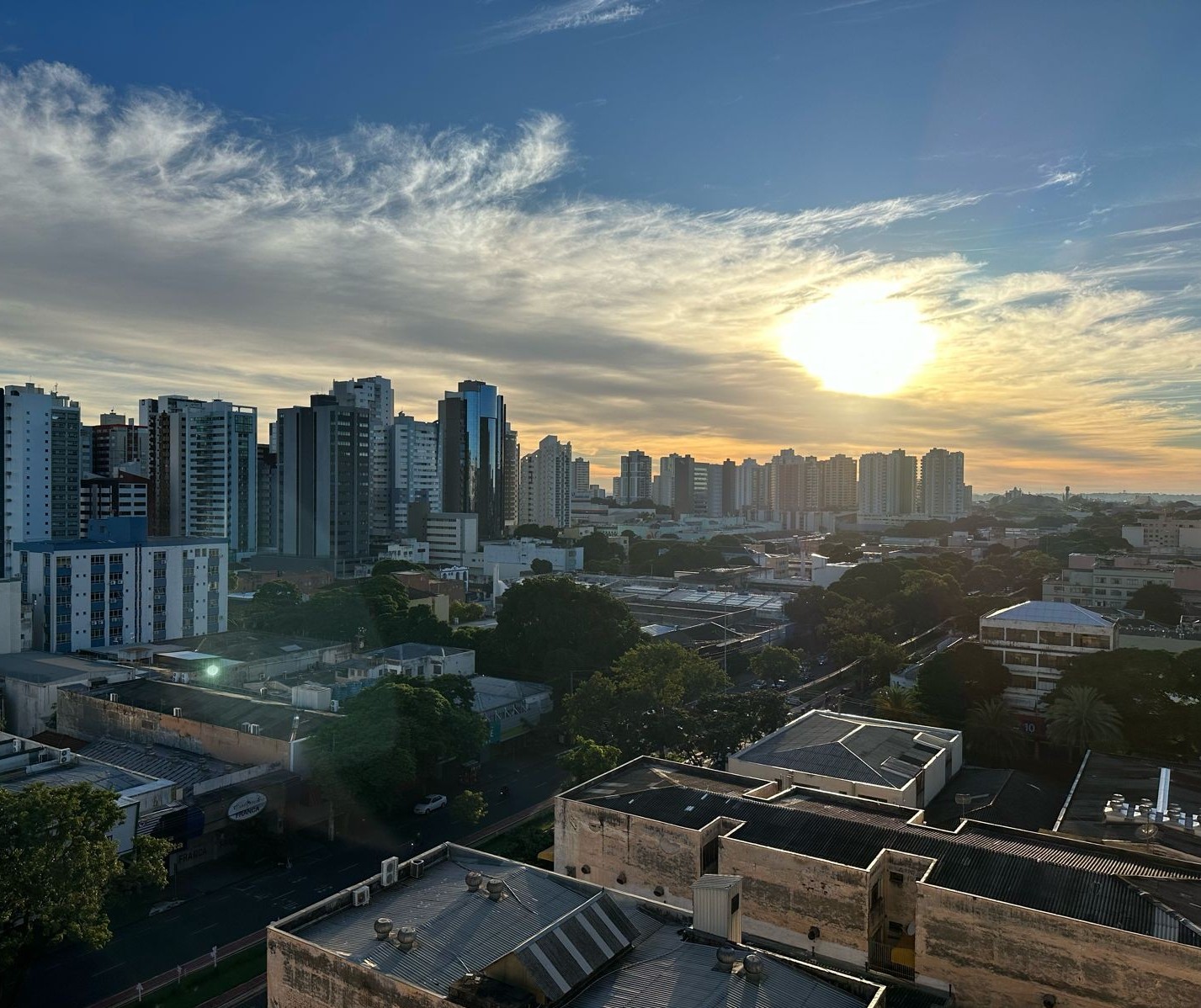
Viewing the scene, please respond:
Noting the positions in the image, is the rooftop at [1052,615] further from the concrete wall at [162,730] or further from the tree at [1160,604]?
the concrete wall at [162,730]

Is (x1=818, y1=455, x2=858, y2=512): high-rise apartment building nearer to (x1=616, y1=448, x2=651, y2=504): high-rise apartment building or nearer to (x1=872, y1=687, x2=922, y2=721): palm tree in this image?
(x1=616, y1=448, x2=651, y2=504): high-rise apartment building

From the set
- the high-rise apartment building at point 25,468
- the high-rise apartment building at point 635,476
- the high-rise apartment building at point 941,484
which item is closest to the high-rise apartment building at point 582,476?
the high-rise apartment building at point 635,476

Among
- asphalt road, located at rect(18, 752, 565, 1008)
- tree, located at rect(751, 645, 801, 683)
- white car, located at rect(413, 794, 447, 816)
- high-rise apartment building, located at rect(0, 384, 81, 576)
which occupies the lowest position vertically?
asphalt road, located at rect(18, 752, 565, 1008)

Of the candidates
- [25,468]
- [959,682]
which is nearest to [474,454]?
[25,468]

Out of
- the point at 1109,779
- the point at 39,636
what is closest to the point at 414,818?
the point at 1109,779

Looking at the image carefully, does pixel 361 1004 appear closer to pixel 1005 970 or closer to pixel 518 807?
pixel 1005 970

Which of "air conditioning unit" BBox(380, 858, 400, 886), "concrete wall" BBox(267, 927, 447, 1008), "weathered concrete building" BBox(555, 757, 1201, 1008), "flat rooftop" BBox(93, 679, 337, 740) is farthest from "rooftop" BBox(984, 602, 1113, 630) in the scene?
"concrete wall" BBox(267, 927, 447, 1008)

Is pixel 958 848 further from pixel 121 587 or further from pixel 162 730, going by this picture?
pixel 121 587
